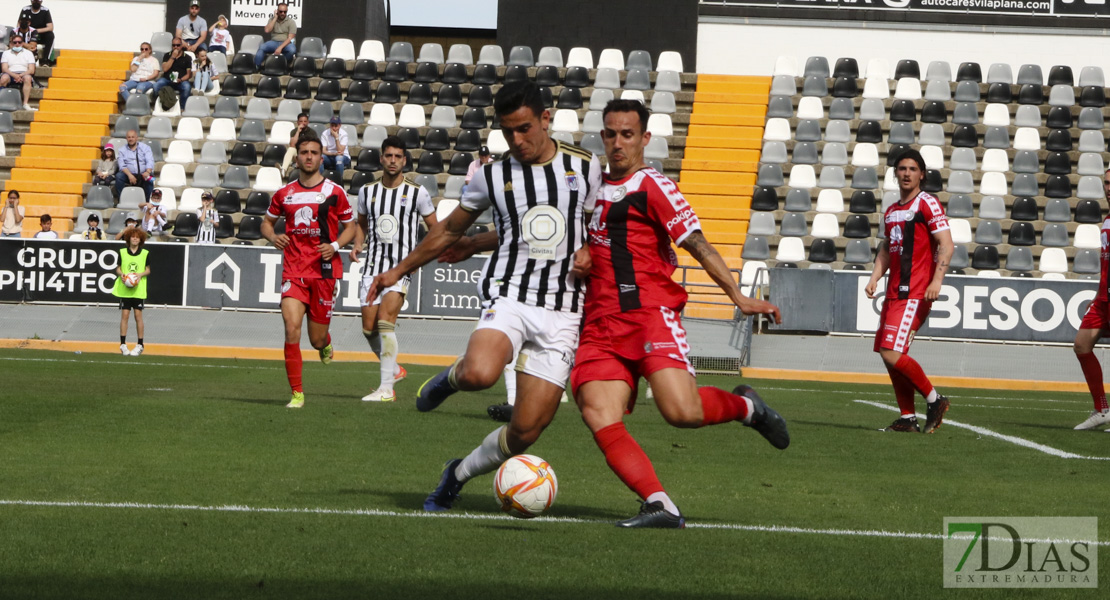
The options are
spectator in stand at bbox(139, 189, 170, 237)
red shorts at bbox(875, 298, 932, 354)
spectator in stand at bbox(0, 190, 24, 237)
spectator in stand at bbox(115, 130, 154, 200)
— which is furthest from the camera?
spectator in stand at bbox(115, 130, 154, 200)

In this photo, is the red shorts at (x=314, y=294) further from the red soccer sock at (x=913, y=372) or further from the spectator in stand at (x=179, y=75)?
the spectator in stand at (x=179, y=75)

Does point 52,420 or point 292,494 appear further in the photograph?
point 52,420

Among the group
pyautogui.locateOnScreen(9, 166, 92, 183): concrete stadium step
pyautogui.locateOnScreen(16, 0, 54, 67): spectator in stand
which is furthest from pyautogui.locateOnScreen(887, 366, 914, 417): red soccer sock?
pyautogui.locateOnScreen(16, 0, 54, 67): spectator in stand

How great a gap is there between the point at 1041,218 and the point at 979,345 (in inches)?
224

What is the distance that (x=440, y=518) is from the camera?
21.3 ft

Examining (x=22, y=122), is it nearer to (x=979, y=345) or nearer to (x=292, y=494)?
(x=979, y=345)

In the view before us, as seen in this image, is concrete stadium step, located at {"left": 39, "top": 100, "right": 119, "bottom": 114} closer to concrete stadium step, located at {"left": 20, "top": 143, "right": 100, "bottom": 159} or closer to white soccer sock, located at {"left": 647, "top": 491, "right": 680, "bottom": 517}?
concrete stadium step, located at {"left": 20, "top": 143, "right": 100, "bottom": 159}

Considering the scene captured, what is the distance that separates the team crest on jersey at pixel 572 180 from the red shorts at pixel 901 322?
5727mm

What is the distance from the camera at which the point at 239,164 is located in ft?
90.2

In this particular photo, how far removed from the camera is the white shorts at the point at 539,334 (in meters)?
6.53

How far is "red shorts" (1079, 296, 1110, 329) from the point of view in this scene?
12633 mm

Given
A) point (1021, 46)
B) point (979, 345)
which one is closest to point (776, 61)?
point (1021, 46)

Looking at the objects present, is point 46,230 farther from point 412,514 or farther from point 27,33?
point 412,514

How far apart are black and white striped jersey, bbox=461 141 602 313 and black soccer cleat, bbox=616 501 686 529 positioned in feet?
3.50
